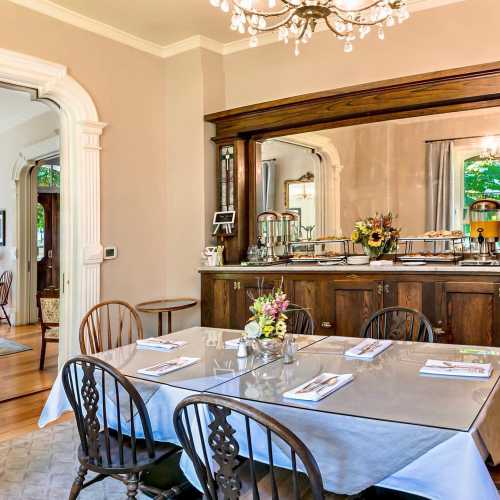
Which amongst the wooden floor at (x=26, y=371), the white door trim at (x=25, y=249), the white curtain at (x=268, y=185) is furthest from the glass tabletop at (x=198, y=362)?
the white door trim at (x=25, y=249)

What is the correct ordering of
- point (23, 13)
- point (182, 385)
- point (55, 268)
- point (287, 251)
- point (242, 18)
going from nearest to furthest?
point (182, 385) < point (242, 18) < point (23, 13) < point (287, 251) < point (55, 268)

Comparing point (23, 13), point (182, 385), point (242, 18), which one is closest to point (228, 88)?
point (23, 13)

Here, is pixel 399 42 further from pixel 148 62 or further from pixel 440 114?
pixel 148 62

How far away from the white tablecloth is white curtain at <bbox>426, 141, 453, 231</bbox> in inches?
108

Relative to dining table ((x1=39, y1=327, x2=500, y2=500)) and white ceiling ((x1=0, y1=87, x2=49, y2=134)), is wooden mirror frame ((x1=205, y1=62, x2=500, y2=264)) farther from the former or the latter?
white ceiling ((x1=0, y1=87, x2=49, y2=134))

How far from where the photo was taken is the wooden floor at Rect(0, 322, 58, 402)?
4488 millimetres

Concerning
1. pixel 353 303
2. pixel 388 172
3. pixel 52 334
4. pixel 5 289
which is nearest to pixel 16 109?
pixel 5 289

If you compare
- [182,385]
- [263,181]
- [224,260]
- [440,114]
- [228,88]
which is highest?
[228,88]

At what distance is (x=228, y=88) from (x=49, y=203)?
5883mm

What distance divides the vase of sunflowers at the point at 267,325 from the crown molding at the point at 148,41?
9.58ft

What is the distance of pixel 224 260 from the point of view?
187 inches

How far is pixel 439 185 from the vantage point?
397 centimetres

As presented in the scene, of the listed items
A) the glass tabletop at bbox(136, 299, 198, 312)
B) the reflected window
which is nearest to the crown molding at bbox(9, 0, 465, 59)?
the glass tabletop at bbox(136, 299, 198, 312)

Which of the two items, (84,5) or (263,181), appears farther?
(263,181)
